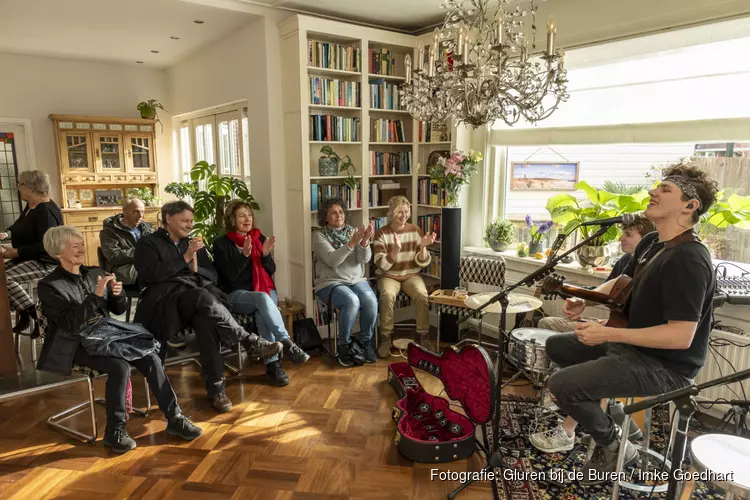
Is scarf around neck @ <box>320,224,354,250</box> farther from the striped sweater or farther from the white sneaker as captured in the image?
the white sneaker

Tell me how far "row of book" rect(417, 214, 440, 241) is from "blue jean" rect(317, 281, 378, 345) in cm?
100

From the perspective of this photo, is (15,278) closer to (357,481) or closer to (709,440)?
(357,481)

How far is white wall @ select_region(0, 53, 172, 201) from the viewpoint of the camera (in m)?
5.75

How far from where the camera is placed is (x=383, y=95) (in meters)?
4.46

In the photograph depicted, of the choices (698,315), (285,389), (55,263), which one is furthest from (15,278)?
(698,315)

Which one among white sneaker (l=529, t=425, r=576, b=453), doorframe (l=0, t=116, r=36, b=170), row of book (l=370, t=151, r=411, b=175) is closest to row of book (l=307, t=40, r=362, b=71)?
row of book (l=370, t=151, r=411, b=175)

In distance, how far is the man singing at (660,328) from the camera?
6.12 ft

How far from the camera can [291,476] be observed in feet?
7.95

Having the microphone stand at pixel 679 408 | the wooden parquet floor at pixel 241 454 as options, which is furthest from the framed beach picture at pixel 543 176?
the microphone stand at pixel 679 408

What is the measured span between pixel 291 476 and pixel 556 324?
1.79m

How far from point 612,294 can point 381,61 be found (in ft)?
9.97

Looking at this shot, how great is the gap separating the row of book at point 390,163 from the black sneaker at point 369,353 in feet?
5.12

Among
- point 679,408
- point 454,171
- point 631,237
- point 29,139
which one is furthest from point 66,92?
point 679,408

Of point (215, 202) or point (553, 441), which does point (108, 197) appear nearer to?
point (215, 202)
